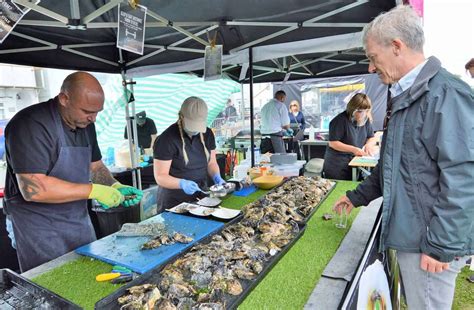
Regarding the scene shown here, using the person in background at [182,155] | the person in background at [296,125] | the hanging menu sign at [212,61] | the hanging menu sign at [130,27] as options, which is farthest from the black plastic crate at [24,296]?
the person in background at [296,125]

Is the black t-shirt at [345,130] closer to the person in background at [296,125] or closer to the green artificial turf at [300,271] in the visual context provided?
the green artificial turf at [300,271]

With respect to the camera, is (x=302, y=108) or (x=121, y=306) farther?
(x=302, y=108)

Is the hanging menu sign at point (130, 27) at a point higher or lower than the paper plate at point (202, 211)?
higher

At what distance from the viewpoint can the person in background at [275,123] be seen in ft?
24.6

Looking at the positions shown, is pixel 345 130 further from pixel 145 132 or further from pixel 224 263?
pixel 145 132

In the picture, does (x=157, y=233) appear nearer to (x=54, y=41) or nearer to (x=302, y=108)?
(x=54, y=41)

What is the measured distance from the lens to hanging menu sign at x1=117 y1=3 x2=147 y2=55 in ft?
6.52

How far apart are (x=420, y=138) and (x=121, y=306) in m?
1.26

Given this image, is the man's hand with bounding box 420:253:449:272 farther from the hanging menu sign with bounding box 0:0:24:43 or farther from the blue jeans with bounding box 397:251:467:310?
the hanging menu sign with bounding box 0:0:24:43

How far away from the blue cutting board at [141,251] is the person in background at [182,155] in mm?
625

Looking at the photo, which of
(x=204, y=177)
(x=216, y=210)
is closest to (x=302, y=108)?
(x=204, y=177)

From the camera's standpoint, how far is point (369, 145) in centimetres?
396

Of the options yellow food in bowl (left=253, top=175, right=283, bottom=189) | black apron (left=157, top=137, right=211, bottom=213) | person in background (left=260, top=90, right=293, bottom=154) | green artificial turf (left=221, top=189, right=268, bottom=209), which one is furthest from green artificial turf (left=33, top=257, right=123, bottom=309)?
person in background (left=260, top=90, right=293, bottom=154)

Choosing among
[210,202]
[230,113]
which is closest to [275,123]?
[230,113]
